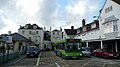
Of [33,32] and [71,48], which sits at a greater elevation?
[33,32]

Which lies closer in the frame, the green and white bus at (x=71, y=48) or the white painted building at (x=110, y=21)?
the green and white bus at (x=71, y=48)

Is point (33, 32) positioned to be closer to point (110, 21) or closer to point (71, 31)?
point (71, 31)

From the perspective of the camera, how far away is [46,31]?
330 feet


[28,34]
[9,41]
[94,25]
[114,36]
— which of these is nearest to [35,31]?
[28,34]

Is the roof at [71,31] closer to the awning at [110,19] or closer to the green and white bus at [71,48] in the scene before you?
the awning at [110,19]

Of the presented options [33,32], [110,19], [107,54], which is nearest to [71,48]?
[107,54]

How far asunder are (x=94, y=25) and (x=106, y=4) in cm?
1120

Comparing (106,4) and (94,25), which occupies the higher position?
(106,4)

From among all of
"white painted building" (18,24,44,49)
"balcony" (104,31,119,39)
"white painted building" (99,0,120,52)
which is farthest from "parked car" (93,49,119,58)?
"white painted building" (18,24,44,49)

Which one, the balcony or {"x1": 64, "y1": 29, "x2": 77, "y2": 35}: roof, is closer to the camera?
the balcony

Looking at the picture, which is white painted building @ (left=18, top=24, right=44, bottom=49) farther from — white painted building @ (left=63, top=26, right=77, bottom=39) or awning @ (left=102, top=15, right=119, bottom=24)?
awning @ (left=102, top=15, right=119, bottom=24)

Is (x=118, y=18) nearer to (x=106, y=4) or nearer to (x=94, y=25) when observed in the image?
(x=106, y=4)

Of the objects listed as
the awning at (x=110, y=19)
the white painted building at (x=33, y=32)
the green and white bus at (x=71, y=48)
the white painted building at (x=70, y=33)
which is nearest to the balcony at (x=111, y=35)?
the awning at (x=110, y=19)

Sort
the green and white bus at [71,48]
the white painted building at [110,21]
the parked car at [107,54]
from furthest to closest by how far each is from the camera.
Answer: the white painted building at [110,21] → the parked car at [107,54] → the green and white bus at [71,48]
